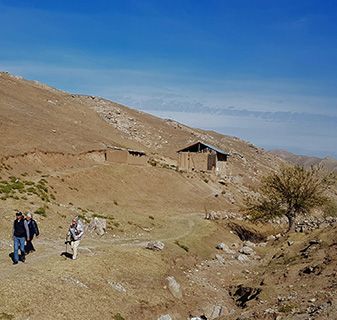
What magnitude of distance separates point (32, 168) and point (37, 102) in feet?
186

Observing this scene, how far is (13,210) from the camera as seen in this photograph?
3981 centimetres

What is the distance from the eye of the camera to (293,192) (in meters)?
56.5

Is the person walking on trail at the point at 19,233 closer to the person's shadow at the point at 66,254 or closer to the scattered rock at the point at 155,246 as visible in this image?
the person's shadow at the point at 66,254

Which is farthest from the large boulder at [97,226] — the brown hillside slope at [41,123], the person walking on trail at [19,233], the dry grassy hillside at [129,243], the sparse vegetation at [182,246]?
the brown hillside slope at [41,123]

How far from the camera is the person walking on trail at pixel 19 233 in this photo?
27289 millimetres

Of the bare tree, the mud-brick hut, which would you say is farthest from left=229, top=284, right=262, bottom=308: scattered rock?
the mud-brick hut

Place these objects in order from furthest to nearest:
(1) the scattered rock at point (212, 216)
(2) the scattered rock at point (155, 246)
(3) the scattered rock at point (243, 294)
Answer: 1. (1) the scattered rock at point (212, 216)
2. (2) the scattered rock at point (155, 246)
3. (3) the scattered rock at point (243, 294)

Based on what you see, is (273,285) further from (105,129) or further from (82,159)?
(105,129)

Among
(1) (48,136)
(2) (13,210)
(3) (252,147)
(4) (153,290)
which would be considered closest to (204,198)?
(1) (48,136)

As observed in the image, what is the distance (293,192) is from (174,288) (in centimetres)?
2886

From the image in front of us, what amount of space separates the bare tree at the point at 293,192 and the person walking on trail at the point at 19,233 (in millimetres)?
34862

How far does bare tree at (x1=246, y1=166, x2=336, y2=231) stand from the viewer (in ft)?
184

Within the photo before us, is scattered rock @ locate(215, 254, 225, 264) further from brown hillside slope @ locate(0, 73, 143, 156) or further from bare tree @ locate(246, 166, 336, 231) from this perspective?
brown hillside slope @ locate(0, 73, 143, 156)

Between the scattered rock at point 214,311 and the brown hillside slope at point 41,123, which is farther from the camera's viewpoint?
the brown hillside slope at point 41,123
